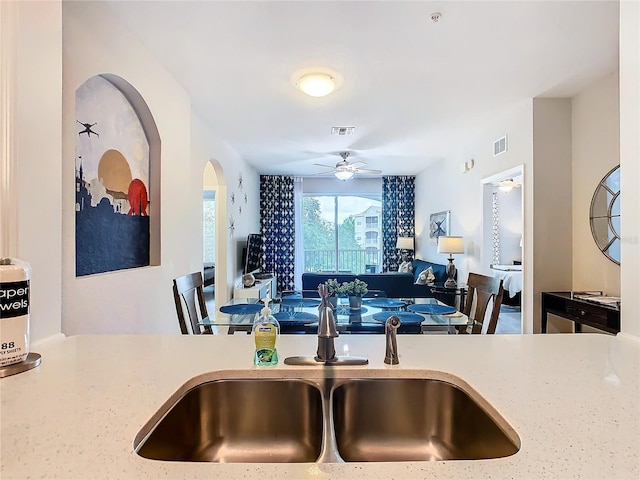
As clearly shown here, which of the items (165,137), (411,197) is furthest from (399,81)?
(411,197)

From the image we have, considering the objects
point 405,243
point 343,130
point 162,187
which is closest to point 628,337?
point 162,187

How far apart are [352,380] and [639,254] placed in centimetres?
91

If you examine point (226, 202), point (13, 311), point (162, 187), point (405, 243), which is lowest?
point (13, 311)

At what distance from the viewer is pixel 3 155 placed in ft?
3.29

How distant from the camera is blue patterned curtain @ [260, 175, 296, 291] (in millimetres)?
7902

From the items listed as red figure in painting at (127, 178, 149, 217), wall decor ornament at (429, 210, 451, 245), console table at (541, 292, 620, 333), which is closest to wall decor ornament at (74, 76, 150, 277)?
red figure in painting at (127, 178, 149, 217)

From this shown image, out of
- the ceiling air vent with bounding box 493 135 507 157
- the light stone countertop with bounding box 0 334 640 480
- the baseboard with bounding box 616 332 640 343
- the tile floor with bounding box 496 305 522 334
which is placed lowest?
the tile floor with bounding box 496 305 522 334

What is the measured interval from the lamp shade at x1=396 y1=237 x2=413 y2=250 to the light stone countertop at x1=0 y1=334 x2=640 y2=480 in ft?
21.4

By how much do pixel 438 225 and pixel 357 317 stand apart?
4.33 metres

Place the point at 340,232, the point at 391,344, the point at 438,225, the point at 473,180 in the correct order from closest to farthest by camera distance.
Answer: the point at 391,344 < the point at 473,180 < the point at 438,225 < the point at 340,232

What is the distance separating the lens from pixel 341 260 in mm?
8336

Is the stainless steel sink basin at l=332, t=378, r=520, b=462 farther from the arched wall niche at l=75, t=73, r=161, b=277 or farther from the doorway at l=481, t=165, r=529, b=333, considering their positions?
the doorway at l=481, t=165, r=529, b=333

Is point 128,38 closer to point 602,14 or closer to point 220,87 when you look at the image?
point 220,87

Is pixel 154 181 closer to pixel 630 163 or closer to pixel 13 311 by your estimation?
pixel 13 311
